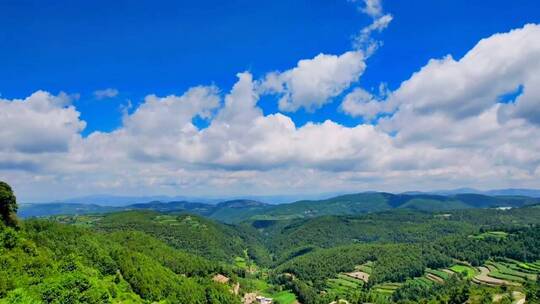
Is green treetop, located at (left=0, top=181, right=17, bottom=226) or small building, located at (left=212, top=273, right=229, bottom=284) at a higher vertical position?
green treetop, located at (left=0, top=181, right=17, bottom=226)

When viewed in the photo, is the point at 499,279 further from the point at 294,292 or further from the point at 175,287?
the point at 175,287

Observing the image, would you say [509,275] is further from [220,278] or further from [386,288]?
[220,278]

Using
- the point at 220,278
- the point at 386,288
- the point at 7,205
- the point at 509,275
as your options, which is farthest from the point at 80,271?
the point at 509,275

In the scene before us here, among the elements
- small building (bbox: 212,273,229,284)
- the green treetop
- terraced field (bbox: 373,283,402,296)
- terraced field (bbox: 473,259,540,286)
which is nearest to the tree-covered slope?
the green treetop

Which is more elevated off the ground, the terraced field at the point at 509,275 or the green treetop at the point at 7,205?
the green treetop at the point at 7,205

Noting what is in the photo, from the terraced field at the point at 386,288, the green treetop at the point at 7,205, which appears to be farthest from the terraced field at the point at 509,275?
the green treetop at the point at 7,205

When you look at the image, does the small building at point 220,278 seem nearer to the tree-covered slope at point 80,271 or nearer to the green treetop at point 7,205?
the tree-covered slope at point 80,271

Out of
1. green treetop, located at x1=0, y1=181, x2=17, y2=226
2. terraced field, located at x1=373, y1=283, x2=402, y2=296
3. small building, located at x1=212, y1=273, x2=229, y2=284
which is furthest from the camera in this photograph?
terraced field, located at x1=373, y1=283, x2=402, y2=296

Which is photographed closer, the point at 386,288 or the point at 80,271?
the point at 80,271

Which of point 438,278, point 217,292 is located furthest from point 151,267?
point 438,278

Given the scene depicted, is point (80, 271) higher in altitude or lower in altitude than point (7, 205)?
lower

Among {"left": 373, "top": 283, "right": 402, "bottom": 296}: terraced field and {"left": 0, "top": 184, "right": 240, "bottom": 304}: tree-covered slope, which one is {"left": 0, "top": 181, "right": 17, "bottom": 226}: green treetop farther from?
{"left": 373, "top": 283, "right": 402, "bottom": 296}: terraced field
